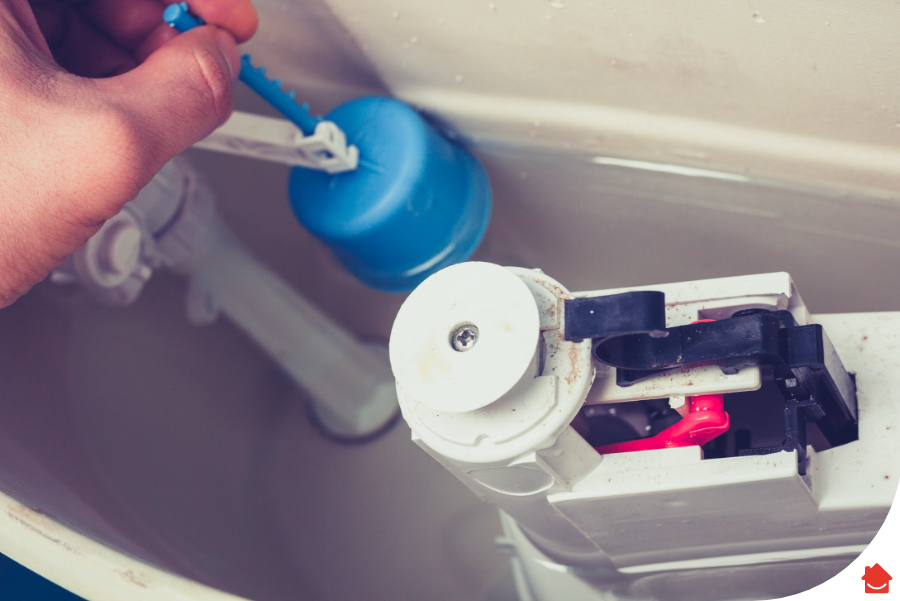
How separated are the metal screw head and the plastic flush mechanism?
34cm

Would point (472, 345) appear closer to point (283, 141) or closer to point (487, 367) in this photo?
point (487, 367)

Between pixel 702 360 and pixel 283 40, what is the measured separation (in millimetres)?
658

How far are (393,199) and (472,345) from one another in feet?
1.18

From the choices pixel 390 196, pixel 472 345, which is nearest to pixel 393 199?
pixel 390 196

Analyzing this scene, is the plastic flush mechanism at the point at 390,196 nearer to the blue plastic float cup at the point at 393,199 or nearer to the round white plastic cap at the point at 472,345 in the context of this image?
the blue plastic float cup at the point at 393,199

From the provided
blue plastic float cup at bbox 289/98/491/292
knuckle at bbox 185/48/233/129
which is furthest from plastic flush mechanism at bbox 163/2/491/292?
knuckle at bbox 185/48/233/129

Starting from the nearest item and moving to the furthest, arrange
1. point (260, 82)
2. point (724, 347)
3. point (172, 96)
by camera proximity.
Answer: point (724, 347)
point (172, 96)
point (260, 82)

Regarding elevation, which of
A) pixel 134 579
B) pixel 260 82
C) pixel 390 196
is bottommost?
pixel 134 579

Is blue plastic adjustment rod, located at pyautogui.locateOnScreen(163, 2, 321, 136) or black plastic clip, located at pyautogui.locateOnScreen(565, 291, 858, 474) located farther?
blue plastic adjustment rod, located at pyautogui.locateOnScreen(163, 2, 321, 136)

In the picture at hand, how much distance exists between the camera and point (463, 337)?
1.51 ft

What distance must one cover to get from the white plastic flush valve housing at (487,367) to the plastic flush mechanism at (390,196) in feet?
1.07

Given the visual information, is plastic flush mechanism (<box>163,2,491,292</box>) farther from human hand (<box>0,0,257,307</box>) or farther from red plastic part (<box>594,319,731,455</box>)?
red plastic part (<box>594,319,731,455</box>)

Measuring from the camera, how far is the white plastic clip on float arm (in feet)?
2.48

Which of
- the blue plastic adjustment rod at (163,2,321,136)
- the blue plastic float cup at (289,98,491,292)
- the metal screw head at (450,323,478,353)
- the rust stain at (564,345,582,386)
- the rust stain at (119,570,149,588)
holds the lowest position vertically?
the rust stain at (119,570,149,588)
